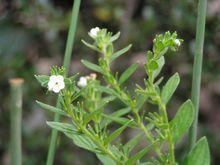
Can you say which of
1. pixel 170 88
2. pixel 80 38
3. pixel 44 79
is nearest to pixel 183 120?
pixel 170 88

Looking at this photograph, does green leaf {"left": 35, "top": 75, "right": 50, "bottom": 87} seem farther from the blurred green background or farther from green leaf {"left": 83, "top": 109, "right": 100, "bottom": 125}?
the blurred green background

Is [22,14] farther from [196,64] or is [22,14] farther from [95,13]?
[196,64]

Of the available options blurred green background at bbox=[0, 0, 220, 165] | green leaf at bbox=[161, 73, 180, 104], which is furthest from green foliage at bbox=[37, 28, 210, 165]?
blurred green background at bbox=[0, 0, 220, 165]

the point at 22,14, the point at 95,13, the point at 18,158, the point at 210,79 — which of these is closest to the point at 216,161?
the point at 210,79

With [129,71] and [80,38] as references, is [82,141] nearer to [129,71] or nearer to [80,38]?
[129,71]

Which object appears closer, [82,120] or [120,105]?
[82,120]

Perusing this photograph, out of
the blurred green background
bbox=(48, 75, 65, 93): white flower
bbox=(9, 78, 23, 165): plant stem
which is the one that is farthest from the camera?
the blurred green background
